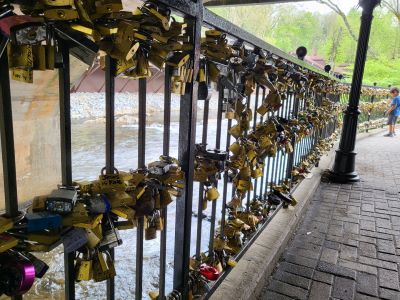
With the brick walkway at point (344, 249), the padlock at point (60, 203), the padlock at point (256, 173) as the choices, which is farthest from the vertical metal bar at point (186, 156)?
the brick walkway at point (344, 249)

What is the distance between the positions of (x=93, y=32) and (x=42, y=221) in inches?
20.8

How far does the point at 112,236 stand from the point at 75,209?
0.68 ft

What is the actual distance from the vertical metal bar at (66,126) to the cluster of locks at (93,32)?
52mm

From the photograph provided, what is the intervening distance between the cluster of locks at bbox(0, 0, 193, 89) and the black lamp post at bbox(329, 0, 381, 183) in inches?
205

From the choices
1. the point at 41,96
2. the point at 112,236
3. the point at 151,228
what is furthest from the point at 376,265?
the point at 41,96

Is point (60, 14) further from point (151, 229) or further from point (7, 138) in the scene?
point (151, 229)

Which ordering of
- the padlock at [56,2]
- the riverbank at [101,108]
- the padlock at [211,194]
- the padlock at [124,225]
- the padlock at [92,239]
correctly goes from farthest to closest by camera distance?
the riverbank at [101,108], the padlock at [211,194], the padlock at [124,225], the padlock at [92,239], the padlock at [56,2]

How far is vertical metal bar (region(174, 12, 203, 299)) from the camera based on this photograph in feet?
4.79

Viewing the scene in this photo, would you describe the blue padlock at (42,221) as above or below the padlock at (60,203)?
below

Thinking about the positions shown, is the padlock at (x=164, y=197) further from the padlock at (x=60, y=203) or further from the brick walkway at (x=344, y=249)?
the brick walkway at (x=344, y=249)

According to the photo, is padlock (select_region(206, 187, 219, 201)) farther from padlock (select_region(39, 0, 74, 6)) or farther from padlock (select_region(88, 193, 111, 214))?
padlock (select_region(39, 0, 74, 6))

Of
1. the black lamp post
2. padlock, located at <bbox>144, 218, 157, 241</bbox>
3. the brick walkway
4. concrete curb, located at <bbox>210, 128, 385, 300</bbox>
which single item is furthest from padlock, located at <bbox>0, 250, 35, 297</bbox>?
the black lamp post

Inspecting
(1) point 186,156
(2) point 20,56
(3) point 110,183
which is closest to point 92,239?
(3) point 110,183

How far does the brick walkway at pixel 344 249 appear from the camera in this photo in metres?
2.70
